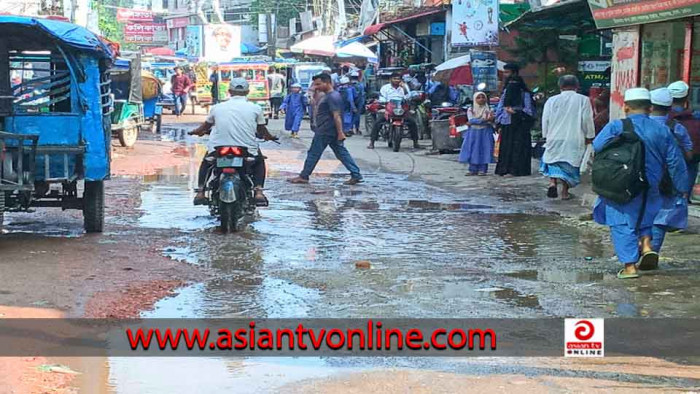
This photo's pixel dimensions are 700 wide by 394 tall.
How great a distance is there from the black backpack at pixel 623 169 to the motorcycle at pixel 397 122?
1305cm

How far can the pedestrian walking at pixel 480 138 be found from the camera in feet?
50.0

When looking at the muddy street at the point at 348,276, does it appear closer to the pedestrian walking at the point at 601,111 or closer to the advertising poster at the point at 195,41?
the pedestrian walking at the point at 601,111

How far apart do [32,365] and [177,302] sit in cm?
161

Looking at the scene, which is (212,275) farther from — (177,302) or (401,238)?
(401,238)

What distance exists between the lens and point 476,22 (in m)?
20.0

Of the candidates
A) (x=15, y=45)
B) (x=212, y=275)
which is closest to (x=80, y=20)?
(x=15, y=45)

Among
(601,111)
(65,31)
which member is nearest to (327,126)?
(601,111)

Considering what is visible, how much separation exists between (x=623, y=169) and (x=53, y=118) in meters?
4.85

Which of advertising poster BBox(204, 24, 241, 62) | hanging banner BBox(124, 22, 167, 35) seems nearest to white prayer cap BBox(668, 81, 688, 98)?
advertising poster BBox(204, 24, 241, 62)

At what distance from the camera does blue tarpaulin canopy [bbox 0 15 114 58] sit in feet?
27.0

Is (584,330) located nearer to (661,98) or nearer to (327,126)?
(661,98)

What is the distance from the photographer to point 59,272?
7469 millimetres

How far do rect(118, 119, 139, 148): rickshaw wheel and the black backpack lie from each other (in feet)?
46.4

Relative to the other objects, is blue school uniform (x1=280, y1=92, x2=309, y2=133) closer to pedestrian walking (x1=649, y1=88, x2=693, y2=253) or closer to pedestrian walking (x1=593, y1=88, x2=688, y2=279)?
pedestrian walking (x1=649, y1=88, x2=693, y2=253)
